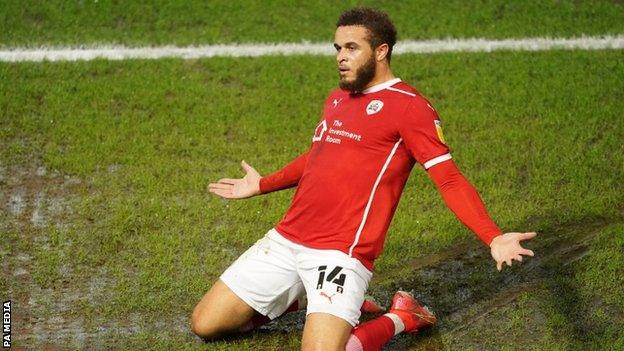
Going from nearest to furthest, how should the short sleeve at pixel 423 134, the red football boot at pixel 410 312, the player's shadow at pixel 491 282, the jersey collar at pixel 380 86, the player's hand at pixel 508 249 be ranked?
the player's hand at pixel 508 249, the short sleeve at pixel 423 134, the jersey collar at pixel 380 86, the red football boot at pixel 410 312, the player's shadow at pixel 491 282

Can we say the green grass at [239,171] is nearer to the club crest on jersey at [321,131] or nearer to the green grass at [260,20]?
the green grass at [260,20]

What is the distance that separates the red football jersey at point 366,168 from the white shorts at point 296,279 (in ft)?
0.34

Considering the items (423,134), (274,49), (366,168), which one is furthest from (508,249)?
(274,49)

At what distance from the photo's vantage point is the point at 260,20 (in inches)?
516

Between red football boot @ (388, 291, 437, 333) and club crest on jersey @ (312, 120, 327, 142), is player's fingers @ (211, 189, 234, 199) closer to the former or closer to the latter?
club crest on jersey @ (312, 120, 327, 142)

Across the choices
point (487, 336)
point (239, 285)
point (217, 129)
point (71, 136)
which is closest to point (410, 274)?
point (487, 336)

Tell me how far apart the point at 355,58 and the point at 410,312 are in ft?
6.38

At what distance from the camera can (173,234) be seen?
30.8 ft

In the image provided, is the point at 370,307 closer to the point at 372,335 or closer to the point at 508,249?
the point at 372,335

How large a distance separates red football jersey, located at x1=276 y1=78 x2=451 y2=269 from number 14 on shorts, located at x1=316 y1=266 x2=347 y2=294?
0.17 m

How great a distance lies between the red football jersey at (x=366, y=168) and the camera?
24.3ft

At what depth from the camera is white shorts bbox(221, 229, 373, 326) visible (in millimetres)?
7344

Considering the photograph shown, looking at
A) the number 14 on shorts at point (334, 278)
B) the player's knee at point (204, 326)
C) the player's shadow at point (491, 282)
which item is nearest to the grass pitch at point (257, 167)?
the player's shadow at point (491, 282)

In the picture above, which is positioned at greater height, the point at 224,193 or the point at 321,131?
the point at 321,131
